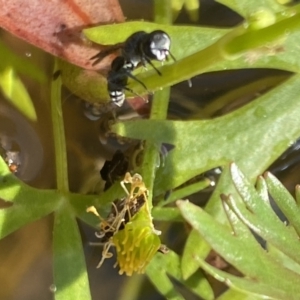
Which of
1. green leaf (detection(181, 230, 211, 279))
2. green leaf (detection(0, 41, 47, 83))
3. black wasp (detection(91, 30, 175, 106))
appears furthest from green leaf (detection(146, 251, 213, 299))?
green leaf (detection(0, 41, 47, 83))

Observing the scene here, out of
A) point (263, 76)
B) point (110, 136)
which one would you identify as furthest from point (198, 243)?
point (263, 76)

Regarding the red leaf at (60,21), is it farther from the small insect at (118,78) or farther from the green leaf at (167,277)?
the green leaf at (167,277)

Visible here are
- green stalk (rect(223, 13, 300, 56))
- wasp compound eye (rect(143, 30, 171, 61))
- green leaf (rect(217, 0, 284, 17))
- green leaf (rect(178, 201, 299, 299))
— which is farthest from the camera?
green leaf (rect(217, 0, 284, 17))

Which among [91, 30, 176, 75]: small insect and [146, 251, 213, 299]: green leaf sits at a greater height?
[91, 30, 176, 75]: small insect

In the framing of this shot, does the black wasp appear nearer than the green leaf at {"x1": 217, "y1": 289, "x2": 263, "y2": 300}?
Yes

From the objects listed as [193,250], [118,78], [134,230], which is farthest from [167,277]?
[118,78]

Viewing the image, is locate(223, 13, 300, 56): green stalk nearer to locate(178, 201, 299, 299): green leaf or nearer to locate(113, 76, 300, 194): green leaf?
locate(178, 201, 299, 299): green leaf

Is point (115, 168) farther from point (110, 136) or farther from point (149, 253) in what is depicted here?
point (149, 253)

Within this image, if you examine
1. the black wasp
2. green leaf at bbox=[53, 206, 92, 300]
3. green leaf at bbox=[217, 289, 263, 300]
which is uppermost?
the black wasp

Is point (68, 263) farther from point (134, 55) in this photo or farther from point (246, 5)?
point (246, 5)
